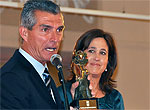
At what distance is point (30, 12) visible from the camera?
1922 mm

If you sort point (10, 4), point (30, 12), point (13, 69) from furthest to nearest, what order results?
point (10, 4) < point (30, 12) < point (13, 69)

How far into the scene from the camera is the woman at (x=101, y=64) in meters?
2.79

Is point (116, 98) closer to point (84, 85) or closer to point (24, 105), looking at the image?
point (84, 85)

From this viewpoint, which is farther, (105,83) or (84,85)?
(105,83)

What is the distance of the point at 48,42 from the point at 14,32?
9.73 feet

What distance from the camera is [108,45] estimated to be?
9.77ft

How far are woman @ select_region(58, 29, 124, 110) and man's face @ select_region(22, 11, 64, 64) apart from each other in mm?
913

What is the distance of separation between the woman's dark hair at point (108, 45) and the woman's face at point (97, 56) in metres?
0.05

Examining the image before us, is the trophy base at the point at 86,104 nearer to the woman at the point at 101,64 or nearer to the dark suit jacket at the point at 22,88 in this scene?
the dark suit jacket at the point at 22,88

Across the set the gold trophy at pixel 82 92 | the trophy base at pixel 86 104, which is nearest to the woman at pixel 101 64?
the gold trophy at pixel 82 92

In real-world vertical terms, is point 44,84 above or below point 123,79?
above

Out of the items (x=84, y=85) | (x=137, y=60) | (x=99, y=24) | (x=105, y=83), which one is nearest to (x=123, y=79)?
(x=137, y=60)

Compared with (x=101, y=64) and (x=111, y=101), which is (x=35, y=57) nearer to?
(x=101, y=64)

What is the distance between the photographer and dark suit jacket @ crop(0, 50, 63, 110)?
61.7 inches
